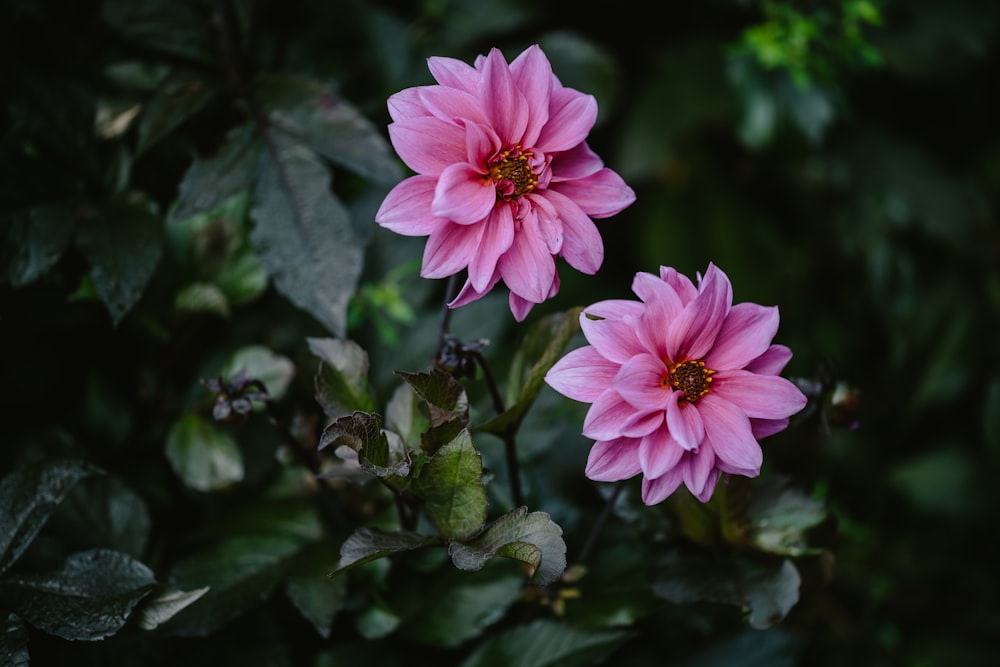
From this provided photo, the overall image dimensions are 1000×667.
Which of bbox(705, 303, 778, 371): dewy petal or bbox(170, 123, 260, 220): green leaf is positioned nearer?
bbox(705, 303, 778, 371): dewy petal

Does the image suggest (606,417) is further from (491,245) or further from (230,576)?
(230,576)

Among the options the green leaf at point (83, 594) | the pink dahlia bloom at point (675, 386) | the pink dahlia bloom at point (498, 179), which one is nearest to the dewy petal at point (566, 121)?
the pink dahlia bloom at point (498, 179)

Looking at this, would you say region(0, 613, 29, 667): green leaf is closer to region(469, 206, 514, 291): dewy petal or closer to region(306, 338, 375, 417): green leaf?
region(306, 338, 375, 417): green leaf

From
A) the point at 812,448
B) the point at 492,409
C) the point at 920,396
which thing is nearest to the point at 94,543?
the point at 492,409

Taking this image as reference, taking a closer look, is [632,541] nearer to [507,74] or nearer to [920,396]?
[507,74]

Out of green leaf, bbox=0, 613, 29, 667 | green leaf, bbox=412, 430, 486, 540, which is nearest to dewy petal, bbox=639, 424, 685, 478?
green leaf, bbox=412, 430, 486, 540
